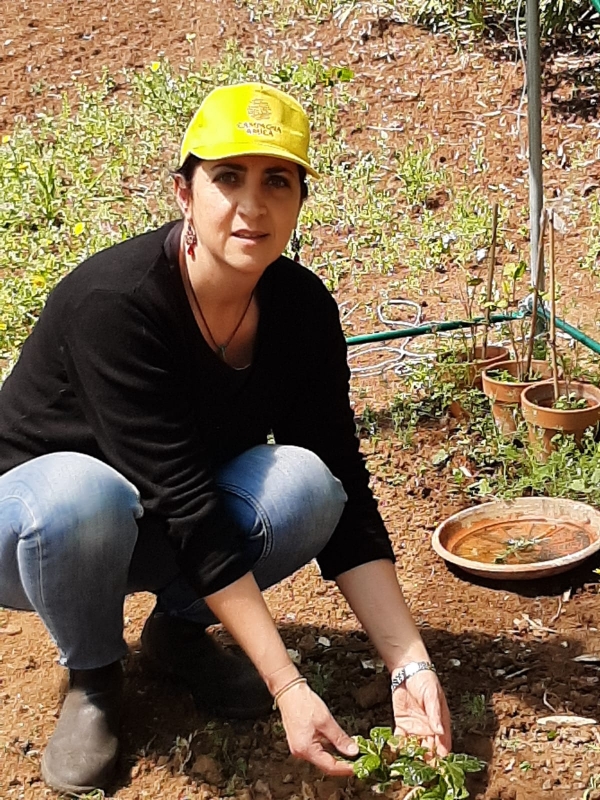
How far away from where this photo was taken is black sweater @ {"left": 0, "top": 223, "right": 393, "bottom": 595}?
191 cm

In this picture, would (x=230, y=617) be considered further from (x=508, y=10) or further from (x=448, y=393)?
(x=508, y=10)

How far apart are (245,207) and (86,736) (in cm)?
105

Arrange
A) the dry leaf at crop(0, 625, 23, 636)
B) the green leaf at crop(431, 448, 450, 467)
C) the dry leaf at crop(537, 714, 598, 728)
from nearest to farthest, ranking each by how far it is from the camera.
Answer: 1. the dry leaf at crop(537, 714, 598, 728)
2. the dry leaf at crop(0, 625, 23, 636)
3. the green leaf at crop(431, 448, 450, 467)

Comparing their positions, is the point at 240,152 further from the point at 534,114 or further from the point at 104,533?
the point at 534,114

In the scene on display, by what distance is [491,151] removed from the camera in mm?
5262

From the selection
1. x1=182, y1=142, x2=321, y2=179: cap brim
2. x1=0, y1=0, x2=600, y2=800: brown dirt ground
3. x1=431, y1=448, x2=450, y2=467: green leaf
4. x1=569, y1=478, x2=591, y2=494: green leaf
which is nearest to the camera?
x1=182, y1=142, x2=321, y2=179: cap brim

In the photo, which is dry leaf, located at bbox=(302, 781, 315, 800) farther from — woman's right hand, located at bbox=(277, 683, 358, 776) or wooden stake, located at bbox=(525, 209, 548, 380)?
wooden stake, located at bbox=(525, 209, 548, 380)

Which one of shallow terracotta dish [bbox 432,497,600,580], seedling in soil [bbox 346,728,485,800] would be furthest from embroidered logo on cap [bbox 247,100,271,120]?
shallow terracotta dish [bbox 432,497,600,580]

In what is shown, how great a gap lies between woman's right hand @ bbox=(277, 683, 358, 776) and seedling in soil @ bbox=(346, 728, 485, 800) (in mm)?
39

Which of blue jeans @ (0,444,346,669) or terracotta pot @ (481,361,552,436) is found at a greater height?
blue jeans @ (0,444,346,669)

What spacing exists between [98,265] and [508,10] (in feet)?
14.5

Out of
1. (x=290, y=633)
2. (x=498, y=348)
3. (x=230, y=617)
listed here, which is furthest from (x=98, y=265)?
(x=498, y=348)

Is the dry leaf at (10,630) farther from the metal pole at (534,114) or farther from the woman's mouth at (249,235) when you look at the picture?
the metal pole at (534,114)

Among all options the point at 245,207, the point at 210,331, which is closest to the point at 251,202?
the point at 245,207
